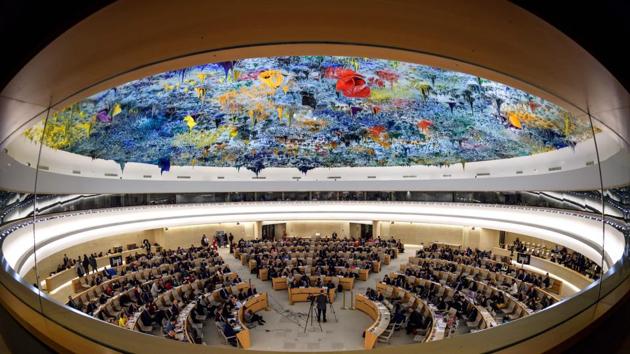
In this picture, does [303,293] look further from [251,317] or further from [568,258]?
[568,258]

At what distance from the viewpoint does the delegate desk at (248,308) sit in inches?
427

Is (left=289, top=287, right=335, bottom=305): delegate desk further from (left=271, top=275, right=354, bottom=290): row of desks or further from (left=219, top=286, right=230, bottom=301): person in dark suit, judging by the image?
(left=219, top=286, right=230, bottom=301): person in dark suit

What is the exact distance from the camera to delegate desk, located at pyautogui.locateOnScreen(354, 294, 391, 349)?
10.7 m

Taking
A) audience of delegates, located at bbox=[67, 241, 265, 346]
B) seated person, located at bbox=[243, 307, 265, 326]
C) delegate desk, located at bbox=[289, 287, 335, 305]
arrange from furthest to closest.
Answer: delegate desk, located at bbox=[289, 287, 335, 305], seated person, located at bbox=[243, 307, 265, 326], audience of delegates, located at bbox=[67, 241, 265, 346]

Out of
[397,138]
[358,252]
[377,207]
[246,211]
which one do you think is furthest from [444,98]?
[246,211]

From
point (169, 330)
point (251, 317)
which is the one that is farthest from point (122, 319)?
point (251, 317)

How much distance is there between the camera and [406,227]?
2970 cm

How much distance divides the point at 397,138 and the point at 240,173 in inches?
543

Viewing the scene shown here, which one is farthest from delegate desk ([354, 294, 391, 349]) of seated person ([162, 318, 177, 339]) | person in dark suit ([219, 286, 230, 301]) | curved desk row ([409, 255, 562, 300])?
curved desk row ([409, 255, 562, 300])

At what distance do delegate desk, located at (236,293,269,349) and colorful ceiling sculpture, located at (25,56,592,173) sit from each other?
824cm

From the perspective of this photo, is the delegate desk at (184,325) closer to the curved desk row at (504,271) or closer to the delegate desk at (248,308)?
the delegate desk at (248,308)

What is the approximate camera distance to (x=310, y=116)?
19391 mm

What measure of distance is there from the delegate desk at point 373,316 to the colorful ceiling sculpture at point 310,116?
8.90 metres

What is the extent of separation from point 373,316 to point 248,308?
Result: 4.82 metres
